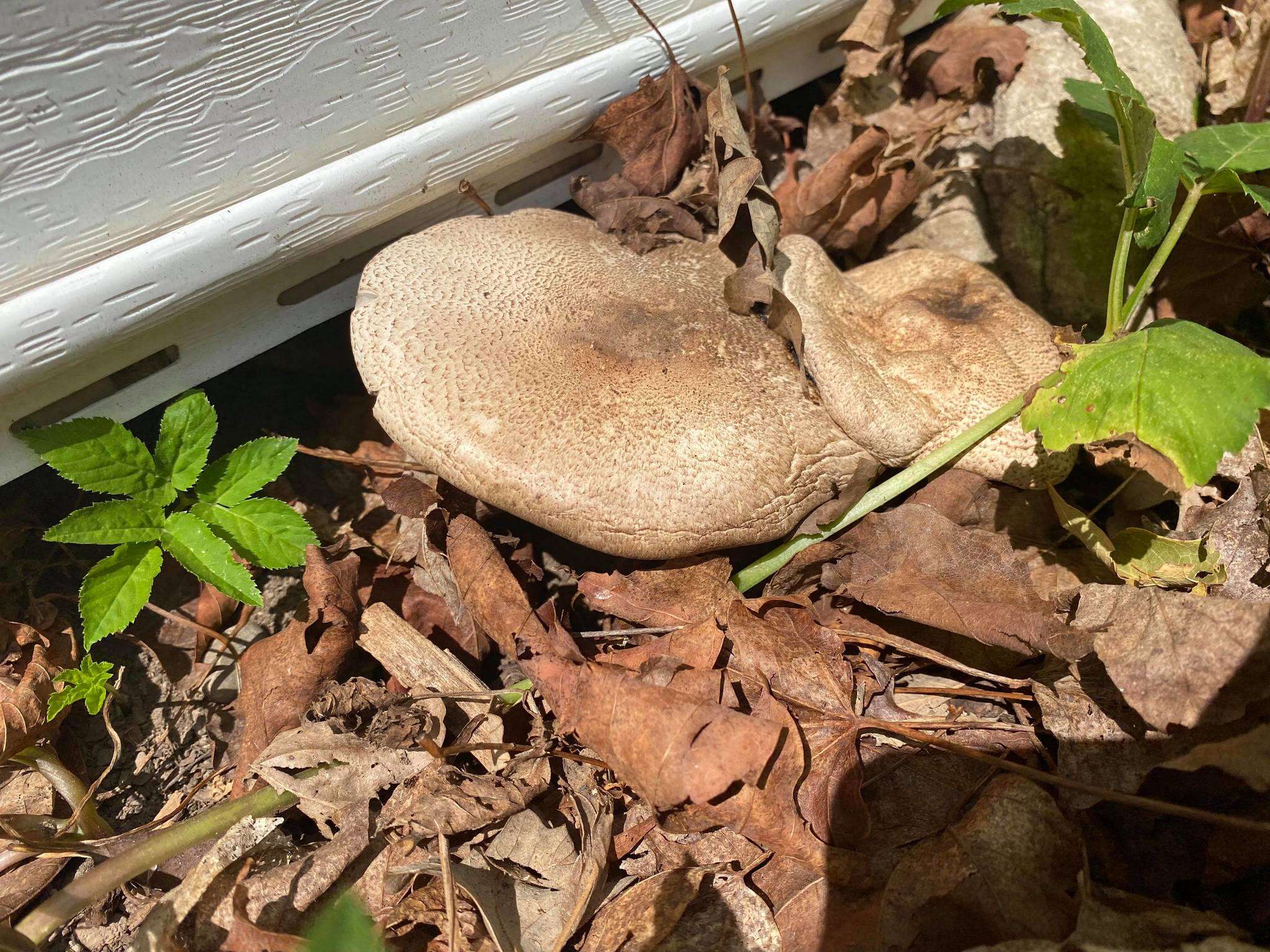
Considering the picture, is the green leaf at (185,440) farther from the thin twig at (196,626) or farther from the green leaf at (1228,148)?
the green leaf at (1228,148)

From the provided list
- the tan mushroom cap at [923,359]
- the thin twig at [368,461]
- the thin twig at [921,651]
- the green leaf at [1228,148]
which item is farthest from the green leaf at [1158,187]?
the thin twig at [368,461]

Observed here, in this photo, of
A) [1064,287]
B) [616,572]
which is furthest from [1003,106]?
[616,572]

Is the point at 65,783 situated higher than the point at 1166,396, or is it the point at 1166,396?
the point at 1166,396

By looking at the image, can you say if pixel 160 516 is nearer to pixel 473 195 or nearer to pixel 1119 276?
pixel 473 195

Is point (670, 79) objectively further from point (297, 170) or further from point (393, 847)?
point (393, 847)

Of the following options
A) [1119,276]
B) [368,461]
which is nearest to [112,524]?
[368,461]
